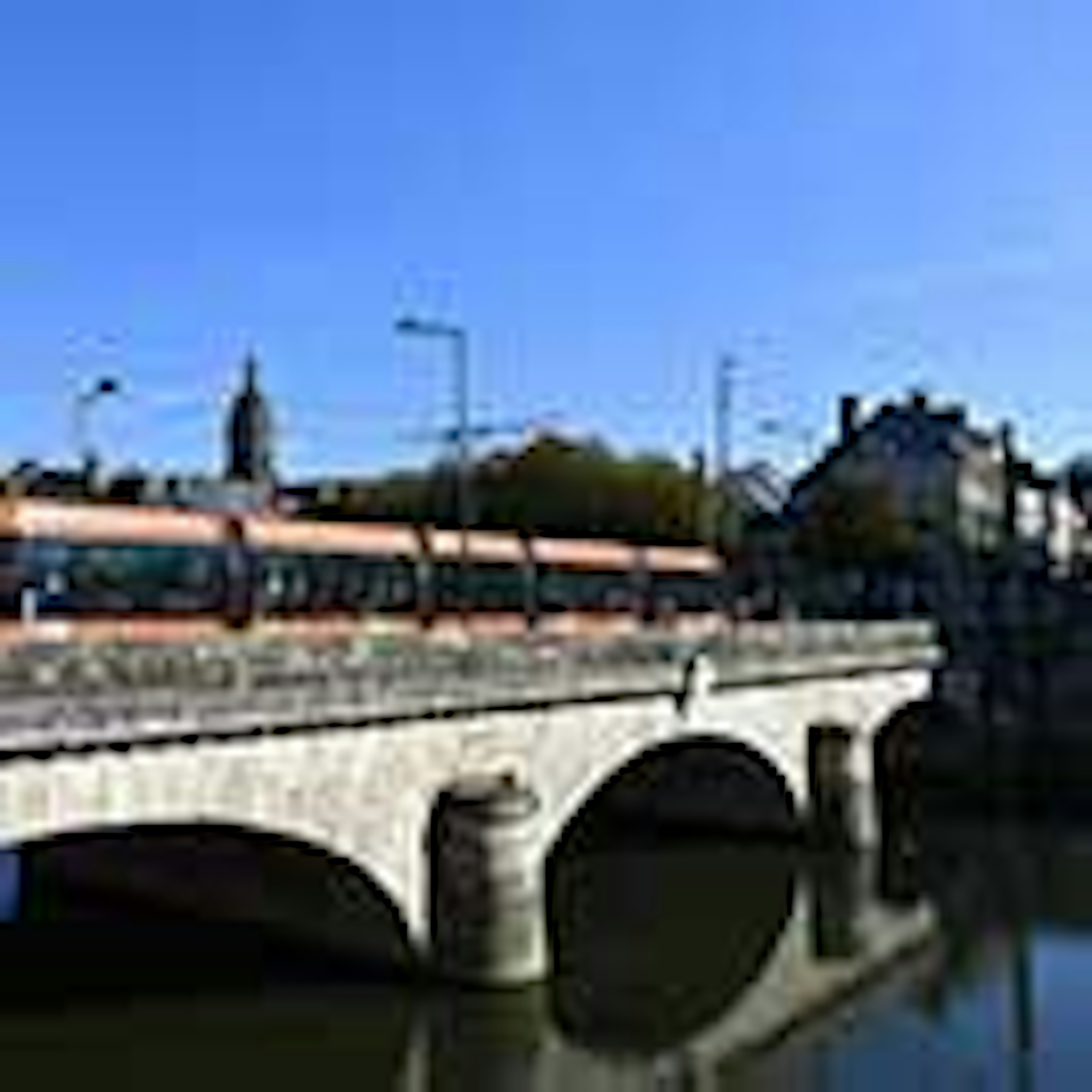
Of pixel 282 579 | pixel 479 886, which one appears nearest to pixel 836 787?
pixel 282 579

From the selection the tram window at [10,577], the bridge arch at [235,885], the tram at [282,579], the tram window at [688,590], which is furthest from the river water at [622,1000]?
the tram window at [688,590]

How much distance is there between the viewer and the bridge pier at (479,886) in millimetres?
38531

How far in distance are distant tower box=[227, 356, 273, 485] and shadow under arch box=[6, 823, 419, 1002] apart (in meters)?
52.8

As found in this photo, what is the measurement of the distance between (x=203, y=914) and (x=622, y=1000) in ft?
28.2

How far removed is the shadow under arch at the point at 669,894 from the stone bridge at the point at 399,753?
2.37m

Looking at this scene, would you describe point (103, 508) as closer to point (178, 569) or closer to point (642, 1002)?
point (178, 569)

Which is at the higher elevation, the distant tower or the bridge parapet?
the distant tower

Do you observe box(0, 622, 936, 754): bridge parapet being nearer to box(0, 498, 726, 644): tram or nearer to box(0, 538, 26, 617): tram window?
box(0, 498, 726, 644): tram

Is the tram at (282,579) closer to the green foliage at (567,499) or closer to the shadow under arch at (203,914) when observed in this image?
the shadow under arch at (203,914)

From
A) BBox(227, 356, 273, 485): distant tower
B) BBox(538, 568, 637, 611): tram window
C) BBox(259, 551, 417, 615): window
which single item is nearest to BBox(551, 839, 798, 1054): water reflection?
BBox(538, 568, 637, 611): tram window

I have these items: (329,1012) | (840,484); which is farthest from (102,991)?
(840,484)

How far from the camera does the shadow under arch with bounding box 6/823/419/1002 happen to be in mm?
39000

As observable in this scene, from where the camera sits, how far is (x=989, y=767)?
267 feet

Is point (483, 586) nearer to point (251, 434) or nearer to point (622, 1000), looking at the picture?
point (622, 1000)
